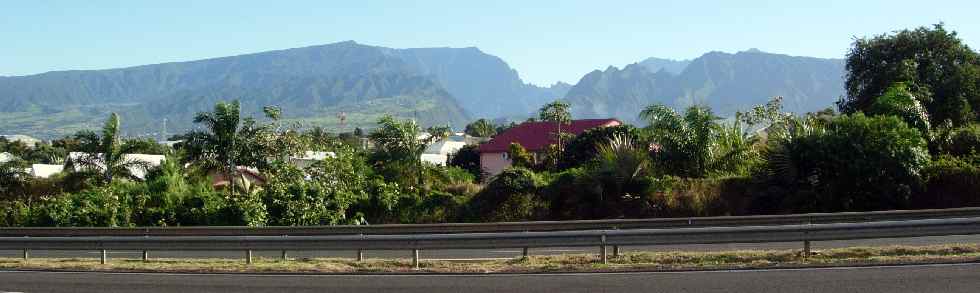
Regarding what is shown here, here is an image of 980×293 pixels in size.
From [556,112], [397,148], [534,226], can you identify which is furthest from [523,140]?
[534,226]

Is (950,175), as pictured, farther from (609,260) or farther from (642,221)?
(609,260)

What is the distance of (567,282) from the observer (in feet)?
42.3

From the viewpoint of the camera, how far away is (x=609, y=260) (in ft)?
50.8

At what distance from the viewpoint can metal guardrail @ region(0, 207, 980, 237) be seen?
20156 millimetres

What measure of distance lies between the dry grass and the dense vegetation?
1044 cm

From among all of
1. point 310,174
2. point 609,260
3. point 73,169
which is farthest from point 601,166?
point 73,169

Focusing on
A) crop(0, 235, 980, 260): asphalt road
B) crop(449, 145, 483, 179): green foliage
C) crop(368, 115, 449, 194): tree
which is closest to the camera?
crop(0, 235, 980, 260): asphalt road

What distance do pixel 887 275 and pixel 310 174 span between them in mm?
21564

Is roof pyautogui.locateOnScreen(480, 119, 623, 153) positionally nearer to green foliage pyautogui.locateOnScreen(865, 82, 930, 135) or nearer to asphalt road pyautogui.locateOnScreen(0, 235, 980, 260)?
green foliage pyautogui.locateOnScreen(865, 82, 930, 135)

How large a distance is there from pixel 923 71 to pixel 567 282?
35536mm

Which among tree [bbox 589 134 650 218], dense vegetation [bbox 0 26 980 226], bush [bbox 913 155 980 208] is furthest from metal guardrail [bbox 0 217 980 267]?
tree [bbox 589 134 650 218]

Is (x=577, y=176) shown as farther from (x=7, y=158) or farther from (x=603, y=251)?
(x=7, y=158)

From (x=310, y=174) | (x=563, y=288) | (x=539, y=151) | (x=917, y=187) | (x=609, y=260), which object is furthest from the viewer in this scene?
(x=539, y=151)

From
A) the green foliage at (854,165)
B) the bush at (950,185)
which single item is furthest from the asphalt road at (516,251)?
the bush at (950,185)
